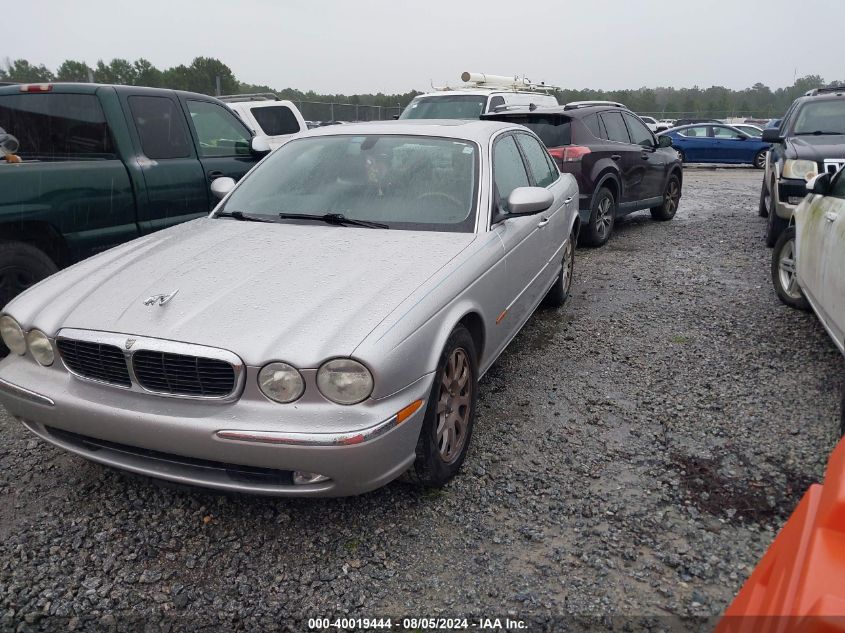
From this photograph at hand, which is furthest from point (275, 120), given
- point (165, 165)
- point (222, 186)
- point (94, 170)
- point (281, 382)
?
point (281, 382)

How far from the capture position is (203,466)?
8.32ft

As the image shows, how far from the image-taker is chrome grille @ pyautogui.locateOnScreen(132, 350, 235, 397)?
245cm

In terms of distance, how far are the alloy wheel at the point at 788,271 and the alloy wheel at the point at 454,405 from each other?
3.78 metres

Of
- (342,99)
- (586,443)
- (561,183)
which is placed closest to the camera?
(586,443)

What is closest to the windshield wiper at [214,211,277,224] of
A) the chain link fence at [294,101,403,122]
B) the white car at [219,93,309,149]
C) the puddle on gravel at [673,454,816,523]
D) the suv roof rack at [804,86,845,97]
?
the puddle on gravel at [673,454,816,523]

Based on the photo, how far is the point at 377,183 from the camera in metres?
3.74

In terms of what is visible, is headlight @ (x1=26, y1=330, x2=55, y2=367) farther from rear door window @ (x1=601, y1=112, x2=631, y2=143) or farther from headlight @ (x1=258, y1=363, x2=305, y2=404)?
rear door window @ (x1=601, y1=112, x2=631, y2=143)

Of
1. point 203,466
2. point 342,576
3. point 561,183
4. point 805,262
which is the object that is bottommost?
point 342,576

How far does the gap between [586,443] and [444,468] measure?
949mm

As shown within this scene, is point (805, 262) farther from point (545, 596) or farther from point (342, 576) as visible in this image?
point (342, 576)

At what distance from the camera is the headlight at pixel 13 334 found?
2.86 metres

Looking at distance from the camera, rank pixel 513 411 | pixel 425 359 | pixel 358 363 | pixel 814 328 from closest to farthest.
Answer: pixel 358 363
pixel 425 359
pixel 513 411
pixel 814 328

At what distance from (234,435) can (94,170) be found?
3301mm

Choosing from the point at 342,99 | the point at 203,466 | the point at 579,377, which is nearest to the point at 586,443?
the point at 579,377
